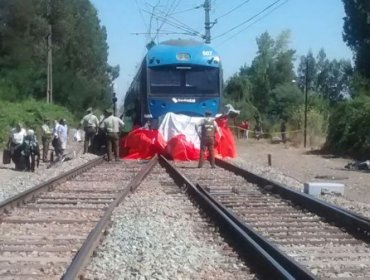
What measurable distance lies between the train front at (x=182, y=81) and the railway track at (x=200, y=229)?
1017cm

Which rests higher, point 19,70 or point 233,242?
point 19,70

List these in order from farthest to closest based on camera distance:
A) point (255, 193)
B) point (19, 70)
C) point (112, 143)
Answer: point (19, 70) < point (112, 143) < point (255, 193)

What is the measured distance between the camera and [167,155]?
2891 cm

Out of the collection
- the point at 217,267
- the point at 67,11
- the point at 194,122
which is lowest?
the point at 217,267

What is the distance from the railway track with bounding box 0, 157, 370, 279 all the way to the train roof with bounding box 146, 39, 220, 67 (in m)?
10.4

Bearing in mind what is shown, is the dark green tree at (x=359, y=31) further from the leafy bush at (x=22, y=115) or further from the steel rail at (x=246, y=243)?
the steel rail at (x=246, y=243)

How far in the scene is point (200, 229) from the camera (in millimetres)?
11633

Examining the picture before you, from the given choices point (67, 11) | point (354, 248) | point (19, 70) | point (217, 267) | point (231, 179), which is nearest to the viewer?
point (217, 267)

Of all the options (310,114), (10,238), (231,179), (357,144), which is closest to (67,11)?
(310,114)

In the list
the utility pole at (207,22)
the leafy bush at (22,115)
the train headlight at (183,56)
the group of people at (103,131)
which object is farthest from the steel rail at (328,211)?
the utility pole at (207,22)

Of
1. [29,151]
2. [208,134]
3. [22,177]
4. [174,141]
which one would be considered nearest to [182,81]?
[174,141]

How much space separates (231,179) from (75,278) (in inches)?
507

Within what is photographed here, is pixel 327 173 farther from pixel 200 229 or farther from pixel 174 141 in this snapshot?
pixel 200 229

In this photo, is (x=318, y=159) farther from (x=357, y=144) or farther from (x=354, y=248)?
(x=354, y=248)
